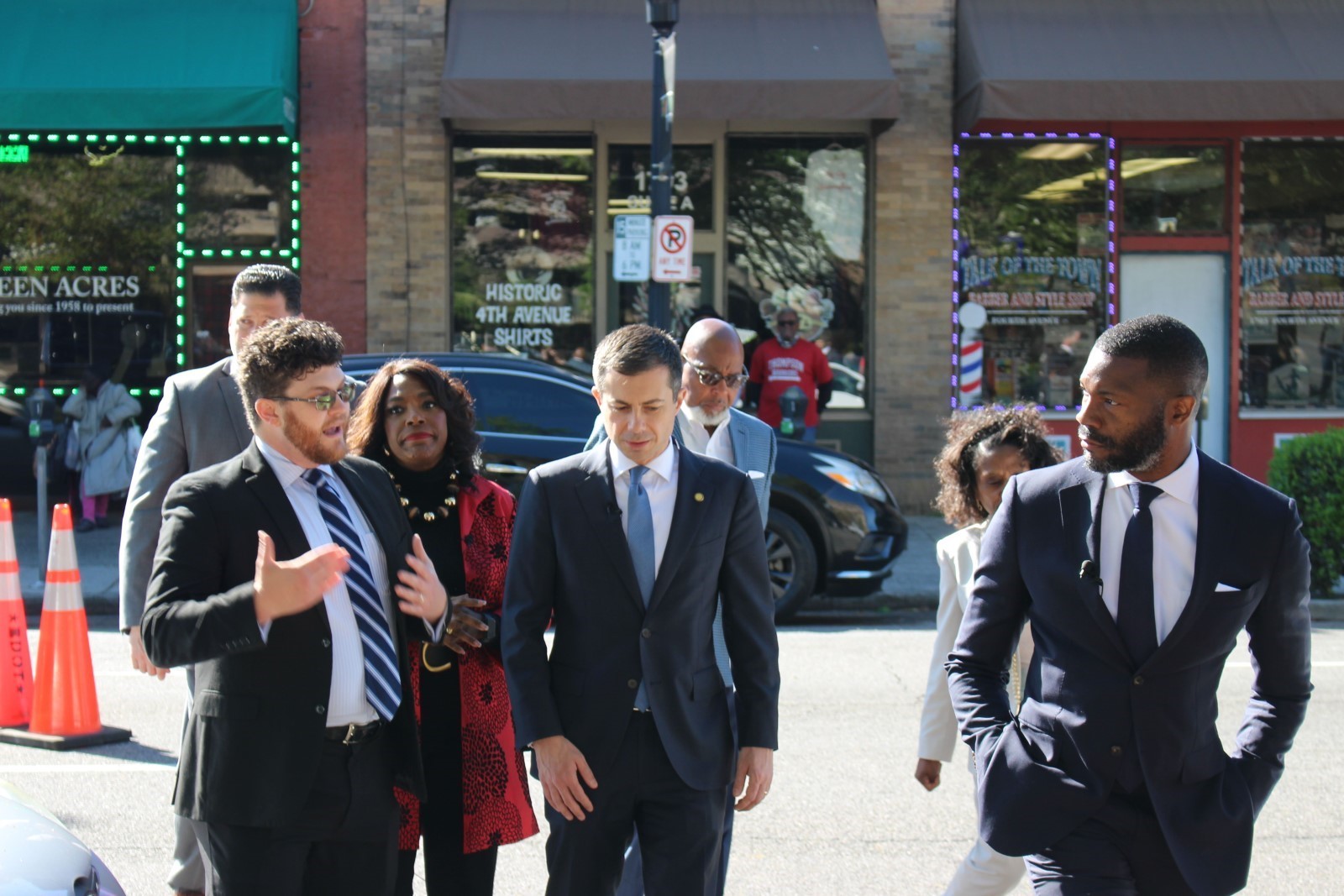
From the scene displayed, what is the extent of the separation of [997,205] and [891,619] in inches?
227

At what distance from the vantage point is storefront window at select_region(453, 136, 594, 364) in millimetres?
14250

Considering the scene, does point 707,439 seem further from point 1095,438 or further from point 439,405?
point 1095,438

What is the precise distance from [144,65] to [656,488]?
11141 millimetres

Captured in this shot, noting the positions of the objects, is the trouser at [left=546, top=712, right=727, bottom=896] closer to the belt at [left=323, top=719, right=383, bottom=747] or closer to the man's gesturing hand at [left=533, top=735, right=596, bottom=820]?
the man's gesturing hand at [left=533, top=735, right=596, bottom=820]

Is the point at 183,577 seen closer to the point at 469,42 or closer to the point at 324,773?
the point at 324,773

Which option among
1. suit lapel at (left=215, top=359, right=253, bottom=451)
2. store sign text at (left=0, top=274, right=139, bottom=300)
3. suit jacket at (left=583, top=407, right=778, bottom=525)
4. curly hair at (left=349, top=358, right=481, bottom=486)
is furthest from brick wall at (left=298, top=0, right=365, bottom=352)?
curly hair at (left=349, top=358, right=481, bottom=486)

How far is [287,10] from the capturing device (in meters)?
13.5

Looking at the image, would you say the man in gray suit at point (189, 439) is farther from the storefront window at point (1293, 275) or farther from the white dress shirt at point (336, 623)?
the storefront window at point (1293, 275)

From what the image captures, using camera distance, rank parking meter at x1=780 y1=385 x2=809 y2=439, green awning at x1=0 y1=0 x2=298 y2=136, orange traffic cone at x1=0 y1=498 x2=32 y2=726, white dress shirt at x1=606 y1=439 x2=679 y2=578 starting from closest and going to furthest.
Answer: white dress shirt at x1=606 y1=439 x2=679 y2=578 < orange traffic cone at x1=0 y1=498 x2=32 y2=726 < green awning at x1=0 y1=0 x2=298 y2=136 < parking meter at x1=780 y1=385 x2=809 y2=439

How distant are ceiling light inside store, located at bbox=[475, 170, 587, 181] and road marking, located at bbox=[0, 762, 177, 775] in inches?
346

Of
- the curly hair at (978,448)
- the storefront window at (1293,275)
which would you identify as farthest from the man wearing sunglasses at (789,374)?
the curly hair at (978,448)

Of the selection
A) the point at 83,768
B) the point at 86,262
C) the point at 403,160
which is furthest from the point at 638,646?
the point at 86,262

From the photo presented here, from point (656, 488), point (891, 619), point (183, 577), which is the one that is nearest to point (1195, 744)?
point (656, 488)

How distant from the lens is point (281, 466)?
3264 millimetres
